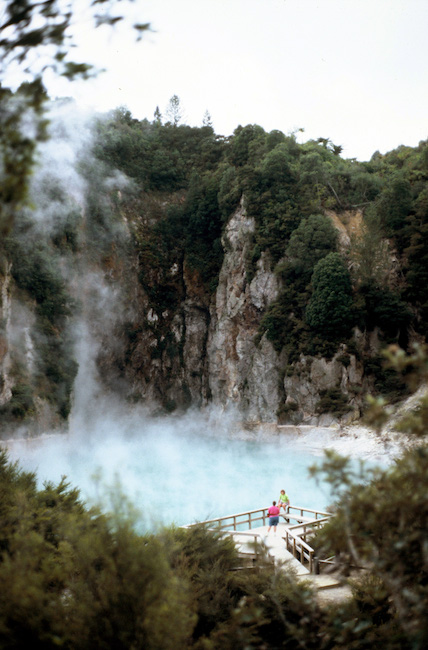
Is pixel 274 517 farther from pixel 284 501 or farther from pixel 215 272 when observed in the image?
pixel 215 272

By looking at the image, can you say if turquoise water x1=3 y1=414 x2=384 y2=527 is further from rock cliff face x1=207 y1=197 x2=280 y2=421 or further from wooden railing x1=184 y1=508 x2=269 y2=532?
rock cliff face x1=207 y1=197 x2=280 y2=421

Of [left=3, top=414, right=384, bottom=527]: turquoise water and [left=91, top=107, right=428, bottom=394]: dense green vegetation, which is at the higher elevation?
[left=91, top=107, right=428, bottom=394]: dense green vegetation

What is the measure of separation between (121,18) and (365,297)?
2797cm

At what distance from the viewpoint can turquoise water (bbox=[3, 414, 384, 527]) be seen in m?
17.4

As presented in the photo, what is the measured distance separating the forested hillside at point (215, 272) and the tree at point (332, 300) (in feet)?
0.29

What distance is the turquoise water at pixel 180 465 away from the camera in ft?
57.2

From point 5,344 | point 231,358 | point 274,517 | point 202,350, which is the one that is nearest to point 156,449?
point 231,358

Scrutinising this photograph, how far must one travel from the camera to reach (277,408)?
31391 millimetres

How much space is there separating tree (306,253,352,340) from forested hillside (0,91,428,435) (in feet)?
0.29

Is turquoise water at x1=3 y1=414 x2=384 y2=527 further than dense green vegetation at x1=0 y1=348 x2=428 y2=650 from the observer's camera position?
Yes

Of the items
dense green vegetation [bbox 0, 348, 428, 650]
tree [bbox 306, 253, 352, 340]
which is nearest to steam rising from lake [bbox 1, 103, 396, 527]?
dense green vegetation [bbox 0, 348, 428, 650]

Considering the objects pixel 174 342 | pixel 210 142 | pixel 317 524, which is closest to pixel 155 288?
pixel 174 342

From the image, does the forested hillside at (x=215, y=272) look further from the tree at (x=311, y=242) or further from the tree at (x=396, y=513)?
the tree at (x=396, y=513)

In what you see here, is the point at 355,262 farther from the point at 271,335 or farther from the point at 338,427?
the point at 338,427
